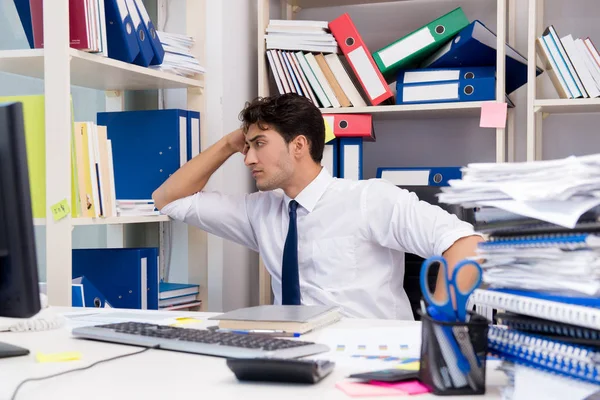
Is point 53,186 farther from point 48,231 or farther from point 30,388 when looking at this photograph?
point 30,388

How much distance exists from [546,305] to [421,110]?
1998 millimetres

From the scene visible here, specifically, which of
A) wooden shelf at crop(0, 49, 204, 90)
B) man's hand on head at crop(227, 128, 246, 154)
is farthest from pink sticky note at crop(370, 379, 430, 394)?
man's hand on head at crop(227, 128, 246, 154)

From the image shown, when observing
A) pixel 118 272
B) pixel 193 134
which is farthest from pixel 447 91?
pixel 118 272

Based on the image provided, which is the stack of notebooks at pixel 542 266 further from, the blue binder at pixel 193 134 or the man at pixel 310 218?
the blue binder at pixel 193 134

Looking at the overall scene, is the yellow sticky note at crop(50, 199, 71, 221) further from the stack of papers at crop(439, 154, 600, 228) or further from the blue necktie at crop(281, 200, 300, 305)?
the stack of papers at crop(439, 154, 600, 228)

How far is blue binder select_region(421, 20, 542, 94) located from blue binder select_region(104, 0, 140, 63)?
3.63ft

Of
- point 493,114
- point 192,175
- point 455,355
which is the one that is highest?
point 493,114

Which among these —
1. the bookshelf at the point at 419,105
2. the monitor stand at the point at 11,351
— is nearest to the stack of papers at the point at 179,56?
the bookshelf at the point at 419,105

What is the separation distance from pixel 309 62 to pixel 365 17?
0.49 metres

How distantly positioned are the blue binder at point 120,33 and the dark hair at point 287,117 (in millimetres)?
413

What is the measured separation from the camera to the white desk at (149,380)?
0.90 m

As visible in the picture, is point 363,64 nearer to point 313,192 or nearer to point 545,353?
point 313,192

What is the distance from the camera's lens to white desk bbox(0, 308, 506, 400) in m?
0.90

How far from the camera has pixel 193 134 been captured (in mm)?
2732
